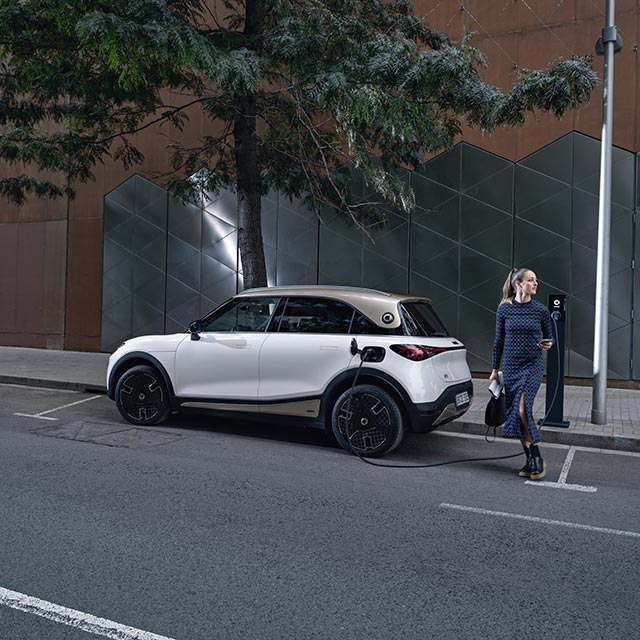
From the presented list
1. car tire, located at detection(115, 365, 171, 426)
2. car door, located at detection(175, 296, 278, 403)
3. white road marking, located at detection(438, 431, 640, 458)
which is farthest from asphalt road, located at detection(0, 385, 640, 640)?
car tire, located at detection(115, 365, 171, 426)

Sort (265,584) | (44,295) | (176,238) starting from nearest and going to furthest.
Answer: (265,584) → (176,238) → (44,295)

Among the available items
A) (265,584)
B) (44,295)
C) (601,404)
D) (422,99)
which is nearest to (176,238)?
(44,295)

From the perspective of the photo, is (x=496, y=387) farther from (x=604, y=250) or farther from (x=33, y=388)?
(x=33, y=388)

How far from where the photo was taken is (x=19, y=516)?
4512 millimetres

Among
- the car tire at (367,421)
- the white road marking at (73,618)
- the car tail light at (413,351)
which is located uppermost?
the car tail light at (413,351)

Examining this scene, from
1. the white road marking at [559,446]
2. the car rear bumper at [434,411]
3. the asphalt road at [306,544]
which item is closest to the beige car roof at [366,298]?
the car rear bumper at [434,411]

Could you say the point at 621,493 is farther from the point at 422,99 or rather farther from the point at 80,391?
the point at 80,391

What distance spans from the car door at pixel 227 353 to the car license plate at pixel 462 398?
212 cm

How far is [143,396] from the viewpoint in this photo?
7938 millimetres

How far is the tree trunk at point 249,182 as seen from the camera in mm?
10758

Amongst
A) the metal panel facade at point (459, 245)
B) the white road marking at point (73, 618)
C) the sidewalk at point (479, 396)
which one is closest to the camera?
the white road marking at point (73, 618)

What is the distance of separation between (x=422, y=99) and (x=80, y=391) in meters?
7.24

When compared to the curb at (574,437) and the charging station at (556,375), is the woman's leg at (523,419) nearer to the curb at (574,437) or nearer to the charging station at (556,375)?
the curb at (574,437)

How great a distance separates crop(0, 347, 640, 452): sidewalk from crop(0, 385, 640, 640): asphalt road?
80cm
